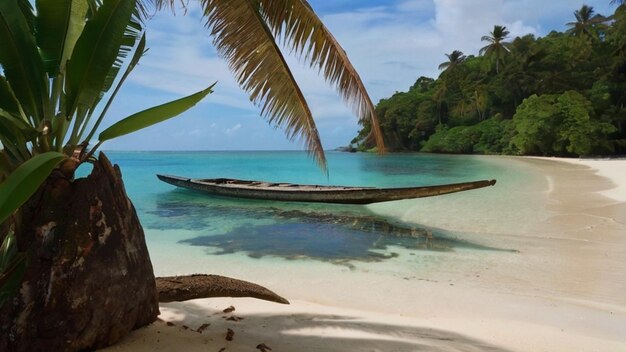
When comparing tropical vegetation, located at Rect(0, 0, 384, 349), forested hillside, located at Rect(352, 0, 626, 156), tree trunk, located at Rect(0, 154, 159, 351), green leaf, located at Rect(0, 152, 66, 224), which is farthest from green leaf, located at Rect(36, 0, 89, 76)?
forested hillside, located at Rect(352, 0, 626, 156)

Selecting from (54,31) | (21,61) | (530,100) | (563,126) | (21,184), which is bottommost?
(21,184)

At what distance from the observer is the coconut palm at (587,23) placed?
3706 cm

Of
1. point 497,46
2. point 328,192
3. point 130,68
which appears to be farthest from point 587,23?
point 130,68

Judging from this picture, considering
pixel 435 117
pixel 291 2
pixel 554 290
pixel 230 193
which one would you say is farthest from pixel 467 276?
pixel 435 117

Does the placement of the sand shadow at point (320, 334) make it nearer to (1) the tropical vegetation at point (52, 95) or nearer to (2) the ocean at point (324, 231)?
(1) the tropical vegetation at point (52, 95)

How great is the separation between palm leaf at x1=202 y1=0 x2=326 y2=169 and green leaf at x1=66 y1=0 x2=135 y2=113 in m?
1.79

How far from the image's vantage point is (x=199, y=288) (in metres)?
2.53

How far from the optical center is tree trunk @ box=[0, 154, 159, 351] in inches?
59.5

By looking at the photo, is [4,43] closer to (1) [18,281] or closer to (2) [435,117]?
(1) [18,281]

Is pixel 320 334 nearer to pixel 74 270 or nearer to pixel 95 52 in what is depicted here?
pixel 74 270

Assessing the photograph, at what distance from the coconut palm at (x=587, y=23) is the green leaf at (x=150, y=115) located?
4479cm

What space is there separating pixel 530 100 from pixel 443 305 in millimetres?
32447

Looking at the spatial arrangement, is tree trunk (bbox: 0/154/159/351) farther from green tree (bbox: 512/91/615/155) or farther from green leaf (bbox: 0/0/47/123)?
green tree (bbox: 512/91/615/155)

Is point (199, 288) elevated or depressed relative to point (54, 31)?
depressed
